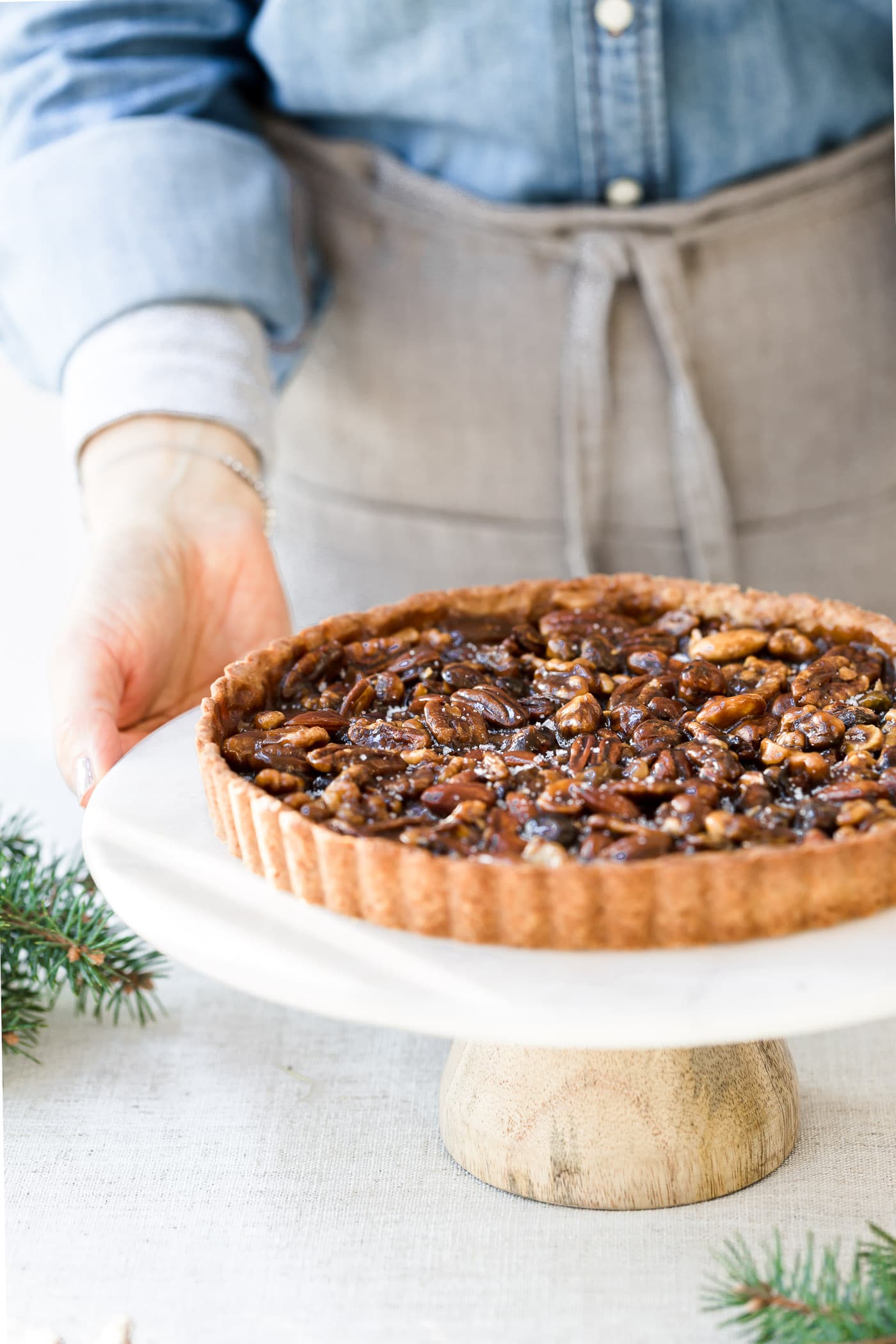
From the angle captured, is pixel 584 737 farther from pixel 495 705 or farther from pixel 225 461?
pixel 225 461

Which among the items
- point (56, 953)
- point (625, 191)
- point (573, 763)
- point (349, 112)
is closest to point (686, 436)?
point (625, 191)

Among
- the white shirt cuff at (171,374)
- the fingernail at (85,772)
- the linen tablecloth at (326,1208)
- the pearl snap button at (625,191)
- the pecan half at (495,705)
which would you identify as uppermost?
the pearl snap button at (625,191)

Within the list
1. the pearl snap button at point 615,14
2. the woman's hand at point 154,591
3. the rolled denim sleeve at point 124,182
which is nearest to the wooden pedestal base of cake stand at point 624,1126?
the woman's hand at point 154,591

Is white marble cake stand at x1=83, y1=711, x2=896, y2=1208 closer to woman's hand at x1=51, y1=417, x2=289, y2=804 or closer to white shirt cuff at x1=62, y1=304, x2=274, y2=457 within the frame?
woman's hand at x1=51, y1=417, x2=289, y2=804

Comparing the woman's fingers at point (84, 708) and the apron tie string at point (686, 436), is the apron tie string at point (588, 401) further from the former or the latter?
the woman's fingers at point (84, 708)

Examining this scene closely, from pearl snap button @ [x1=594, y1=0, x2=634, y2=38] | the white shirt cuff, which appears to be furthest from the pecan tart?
pearl snap button @ [x1=594, y1=0, x2=634, y2=38]

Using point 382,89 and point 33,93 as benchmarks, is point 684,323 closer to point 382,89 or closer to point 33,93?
point 382,89
